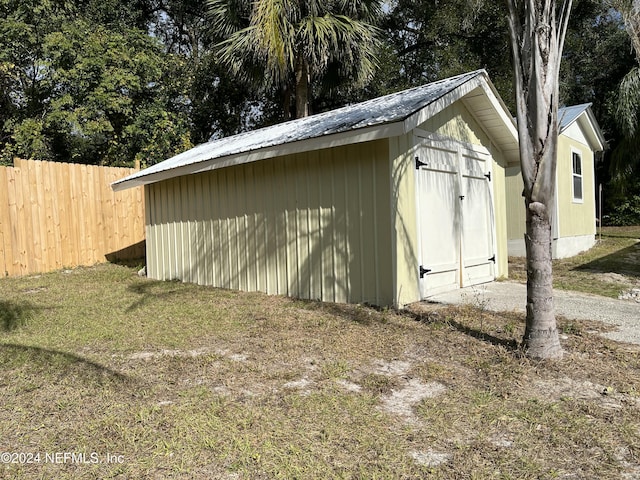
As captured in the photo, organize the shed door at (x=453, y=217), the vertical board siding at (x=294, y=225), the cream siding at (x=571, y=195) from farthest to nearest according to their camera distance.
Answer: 1. the cream siding at (x=571, y=195)
2. the shed door at (x=453, y=217)
3. the vertical board siding at (x=294, y=225)

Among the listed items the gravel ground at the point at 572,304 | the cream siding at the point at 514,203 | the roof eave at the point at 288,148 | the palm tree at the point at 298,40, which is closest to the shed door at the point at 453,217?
the gravel ground at the point at 572,304

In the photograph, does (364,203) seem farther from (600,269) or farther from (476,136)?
(600,269)

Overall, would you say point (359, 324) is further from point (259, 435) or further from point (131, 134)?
point (131, 134)

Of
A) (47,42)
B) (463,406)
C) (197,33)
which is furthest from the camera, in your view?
(197,33)

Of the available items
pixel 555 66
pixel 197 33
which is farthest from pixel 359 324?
pixel 197 33

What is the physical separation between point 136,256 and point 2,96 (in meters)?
7.45

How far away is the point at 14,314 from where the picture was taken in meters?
5.71

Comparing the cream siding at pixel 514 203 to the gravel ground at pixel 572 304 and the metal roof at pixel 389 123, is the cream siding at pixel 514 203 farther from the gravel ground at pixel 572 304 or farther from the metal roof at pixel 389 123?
the gravel ground at pixel 572 304

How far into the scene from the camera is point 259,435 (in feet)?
8.67

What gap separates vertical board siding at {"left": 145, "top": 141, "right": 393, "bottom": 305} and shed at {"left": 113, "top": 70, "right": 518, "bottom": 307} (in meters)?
0.02

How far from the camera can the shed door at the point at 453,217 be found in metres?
6.00

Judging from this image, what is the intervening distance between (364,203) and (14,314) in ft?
14.5

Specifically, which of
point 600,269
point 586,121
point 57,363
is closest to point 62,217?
Answer: point 57,363

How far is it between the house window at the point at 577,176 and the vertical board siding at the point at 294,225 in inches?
339
